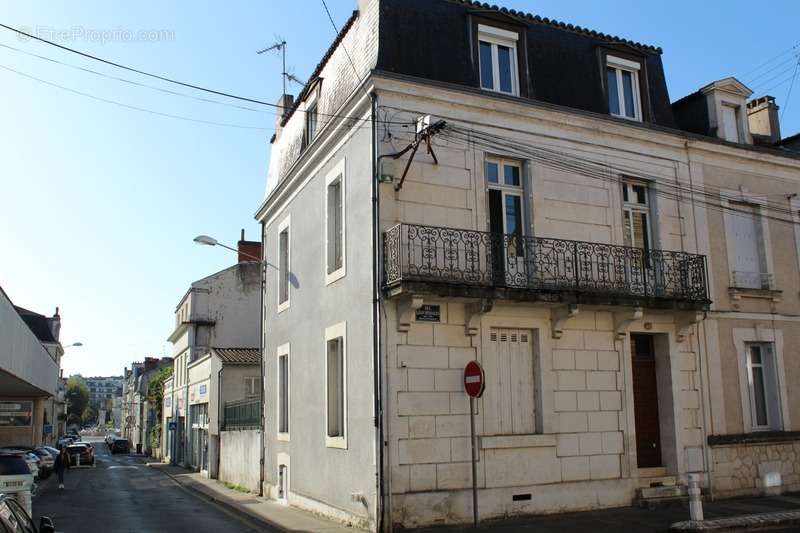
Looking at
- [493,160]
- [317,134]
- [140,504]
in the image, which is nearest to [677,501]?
[493,160]

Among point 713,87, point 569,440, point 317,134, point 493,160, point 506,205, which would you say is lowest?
point 569,440

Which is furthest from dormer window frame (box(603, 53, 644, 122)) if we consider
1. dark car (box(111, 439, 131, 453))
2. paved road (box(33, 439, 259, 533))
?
dark car (box(111, 439, 131, 453))

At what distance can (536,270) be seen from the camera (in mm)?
13555

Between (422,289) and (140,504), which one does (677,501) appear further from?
(140,504)

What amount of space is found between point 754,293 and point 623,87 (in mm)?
5598

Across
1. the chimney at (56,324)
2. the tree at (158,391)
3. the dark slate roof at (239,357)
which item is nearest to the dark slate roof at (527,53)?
the dark slate roof at (239,357)

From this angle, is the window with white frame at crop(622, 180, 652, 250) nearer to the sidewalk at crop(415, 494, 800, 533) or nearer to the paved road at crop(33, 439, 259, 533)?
the sidewalk at crop(415, 494, 800, 533)

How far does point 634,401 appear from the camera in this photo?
14906 millimetres

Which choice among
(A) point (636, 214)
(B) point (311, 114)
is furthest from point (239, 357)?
(A) point (636, 214)

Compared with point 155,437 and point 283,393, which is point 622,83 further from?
point 155,437

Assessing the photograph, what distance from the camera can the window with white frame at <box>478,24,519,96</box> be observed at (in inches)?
578

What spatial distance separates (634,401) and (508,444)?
351cm

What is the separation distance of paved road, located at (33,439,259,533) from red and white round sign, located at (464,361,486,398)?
5.78m

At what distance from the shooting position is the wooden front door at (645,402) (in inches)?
588
